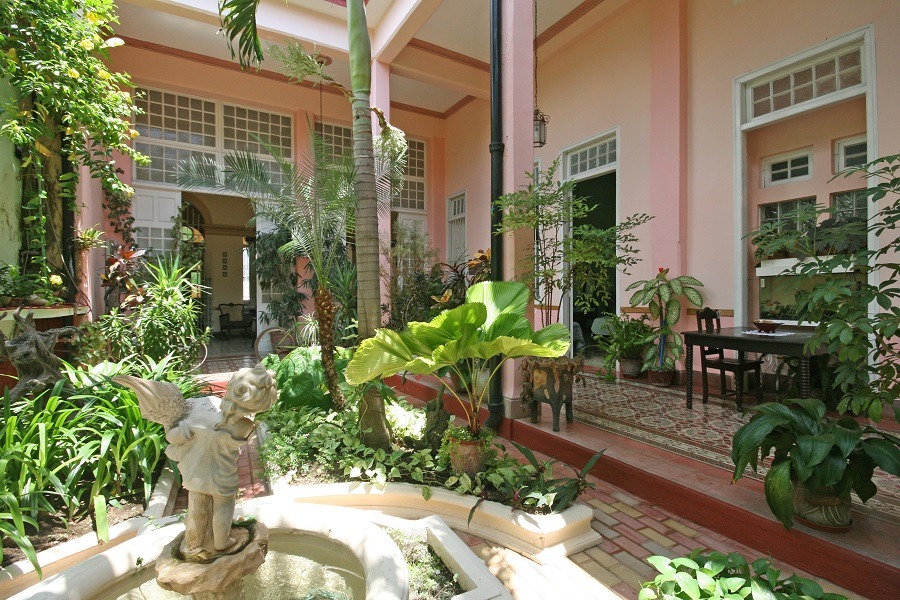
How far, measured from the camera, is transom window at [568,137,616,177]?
647 cm

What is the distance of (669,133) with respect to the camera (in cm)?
545

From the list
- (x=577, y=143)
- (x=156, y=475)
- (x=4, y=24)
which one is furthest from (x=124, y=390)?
(x=577, y=143)

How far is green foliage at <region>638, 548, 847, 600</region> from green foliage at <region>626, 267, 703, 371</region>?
3534 mm

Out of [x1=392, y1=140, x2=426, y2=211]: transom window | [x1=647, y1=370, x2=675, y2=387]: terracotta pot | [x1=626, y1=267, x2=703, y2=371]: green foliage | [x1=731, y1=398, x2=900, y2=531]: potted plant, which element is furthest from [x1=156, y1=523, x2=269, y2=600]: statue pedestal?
[x1=392, y1=140, x2=426, y2=211]: transom window

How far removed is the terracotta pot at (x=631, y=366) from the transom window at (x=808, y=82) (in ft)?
10.0

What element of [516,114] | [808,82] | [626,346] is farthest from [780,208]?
[516,114]

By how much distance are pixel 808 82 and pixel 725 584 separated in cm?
501

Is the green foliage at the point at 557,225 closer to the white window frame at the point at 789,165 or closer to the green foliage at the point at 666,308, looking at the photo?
the green foliage at the point at 666,308

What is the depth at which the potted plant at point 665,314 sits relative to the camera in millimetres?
5020

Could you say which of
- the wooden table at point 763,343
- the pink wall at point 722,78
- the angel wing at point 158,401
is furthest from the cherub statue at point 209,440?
the pink wall at point 722,78

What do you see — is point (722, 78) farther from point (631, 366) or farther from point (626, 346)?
point (631, 366)

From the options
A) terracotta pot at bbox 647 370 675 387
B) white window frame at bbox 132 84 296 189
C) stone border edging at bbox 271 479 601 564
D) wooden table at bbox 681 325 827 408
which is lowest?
stone border edging at bbox 271 479 601 564

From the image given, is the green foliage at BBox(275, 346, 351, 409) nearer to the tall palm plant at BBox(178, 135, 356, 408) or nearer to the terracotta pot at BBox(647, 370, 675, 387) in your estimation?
the tall palm plant at BBox(178, 135, 356, 408)

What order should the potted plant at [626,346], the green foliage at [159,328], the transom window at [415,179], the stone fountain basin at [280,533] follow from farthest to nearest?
1. the transom window at [415,179]
2. the potted plant at [626,346]
3. the green foliage at [159,328]
4. the stone fountain basin at [280,533]
